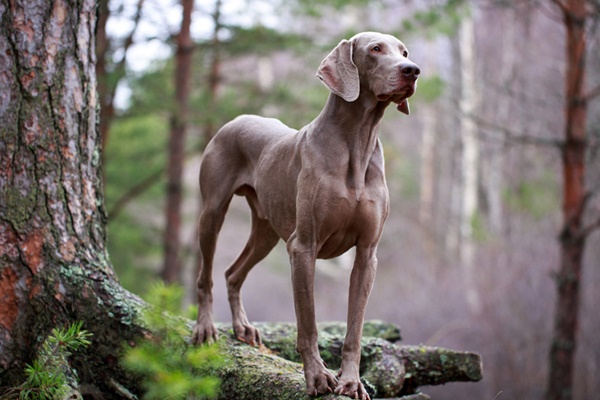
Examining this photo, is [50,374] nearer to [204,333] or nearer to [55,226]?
[55,226]

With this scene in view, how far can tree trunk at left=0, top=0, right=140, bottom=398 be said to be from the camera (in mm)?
3629

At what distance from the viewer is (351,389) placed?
10.3ft

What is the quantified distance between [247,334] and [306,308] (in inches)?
41.5

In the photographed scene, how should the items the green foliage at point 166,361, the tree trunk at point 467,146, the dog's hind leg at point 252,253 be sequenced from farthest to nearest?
the tree trunk at point 467,146 → the dog's hind leg at point 252,253 → the green foliage at point 166,361

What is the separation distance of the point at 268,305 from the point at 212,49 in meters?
11.0

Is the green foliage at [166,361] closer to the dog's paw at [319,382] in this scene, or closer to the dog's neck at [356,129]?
the dog's paw at [319,382]

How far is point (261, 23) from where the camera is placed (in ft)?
41.8

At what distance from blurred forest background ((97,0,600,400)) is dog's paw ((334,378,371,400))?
5.31m

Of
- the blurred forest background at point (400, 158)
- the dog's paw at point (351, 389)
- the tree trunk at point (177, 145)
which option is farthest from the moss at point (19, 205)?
the tree trunk at point (177, 145)

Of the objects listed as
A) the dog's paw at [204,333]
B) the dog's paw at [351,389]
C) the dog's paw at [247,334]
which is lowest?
the dog's paw at [247,334]

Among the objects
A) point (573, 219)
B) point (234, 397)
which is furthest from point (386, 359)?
point (573, 219)

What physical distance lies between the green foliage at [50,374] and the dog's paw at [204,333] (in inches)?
30.8

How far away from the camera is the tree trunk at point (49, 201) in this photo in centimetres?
363

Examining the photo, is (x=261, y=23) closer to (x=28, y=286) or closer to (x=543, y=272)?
(x=543, y=272)
